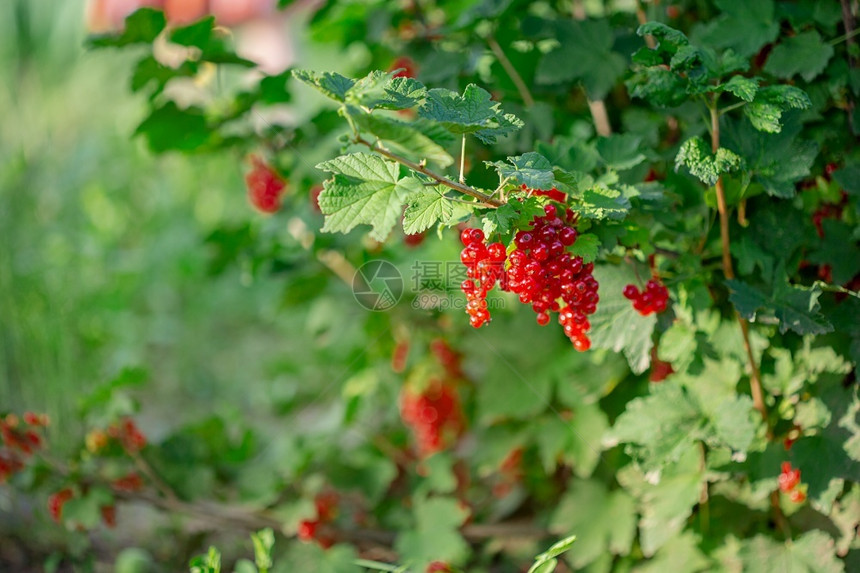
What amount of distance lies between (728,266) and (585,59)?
1.21ft

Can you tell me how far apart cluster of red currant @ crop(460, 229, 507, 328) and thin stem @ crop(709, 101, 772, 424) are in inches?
11.6

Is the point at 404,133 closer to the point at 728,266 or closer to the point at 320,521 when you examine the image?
the point at 728,266

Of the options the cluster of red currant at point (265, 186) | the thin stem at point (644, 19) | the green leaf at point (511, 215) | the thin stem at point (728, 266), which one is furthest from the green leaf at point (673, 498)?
the cluster of red currant at point (265, 186)

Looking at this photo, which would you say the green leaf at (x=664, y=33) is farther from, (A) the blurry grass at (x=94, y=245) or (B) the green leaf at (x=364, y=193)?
(A) the blurry grass at (x=94, y=245)

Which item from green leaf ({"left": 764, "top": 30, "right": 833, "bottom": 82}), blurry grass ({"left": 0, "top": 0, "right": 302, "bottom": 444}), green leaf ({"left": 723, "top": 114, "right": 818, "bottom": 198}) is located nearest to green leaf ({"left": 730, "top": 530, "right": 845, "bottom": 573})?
green leaf ({"left": 723, "top": 114, "right": 818, "bottom": 198})

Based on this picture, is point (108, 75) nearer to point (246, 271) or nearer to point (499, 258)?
point (246, 271)

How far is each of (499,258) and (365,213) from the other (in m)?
0.14

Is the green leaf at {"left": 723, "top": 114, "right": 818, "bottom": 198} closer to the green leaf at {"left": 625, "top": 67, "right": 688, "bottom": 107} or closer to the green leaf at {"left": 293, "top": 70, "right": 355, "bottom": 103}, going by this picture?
the green leaf at {"left": 625, "top": 67, "right": 688, "bottom": 107}

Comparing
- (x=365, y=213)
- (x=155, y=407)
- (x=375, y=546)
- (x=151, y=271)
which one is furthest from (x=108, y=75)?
(x=365, y=213)

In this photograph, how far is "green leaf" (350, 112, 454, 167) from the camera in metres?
0.64

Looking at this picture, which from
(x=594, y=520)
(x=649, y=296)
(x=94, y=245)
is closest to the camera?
(x=649, y=296)

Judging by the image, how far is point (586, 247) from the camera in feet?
2.51

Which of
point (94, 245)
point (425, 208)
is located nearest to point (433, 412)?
point (425, 208)

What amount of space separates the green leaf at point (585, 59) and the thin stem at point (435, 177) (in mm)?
424
